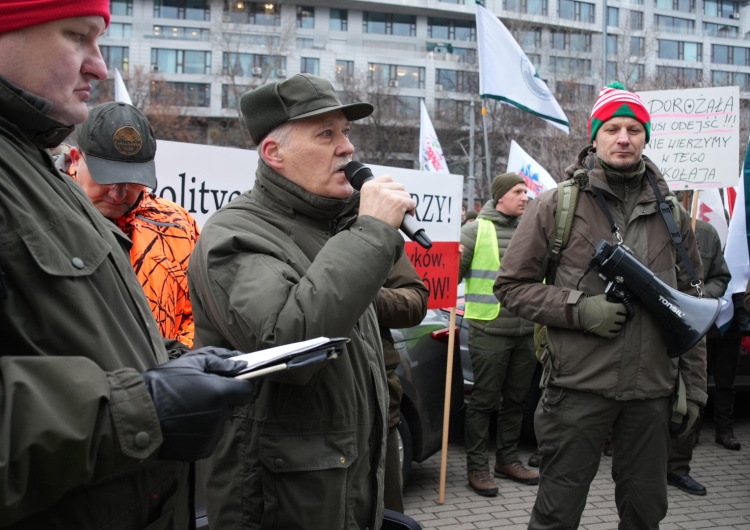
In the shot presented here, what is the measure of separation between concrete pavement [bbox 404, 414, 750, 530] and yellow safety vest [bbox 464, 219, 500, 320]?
1395 mm

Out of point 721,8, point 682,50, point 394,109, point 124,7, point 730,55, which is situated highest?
point 721,8

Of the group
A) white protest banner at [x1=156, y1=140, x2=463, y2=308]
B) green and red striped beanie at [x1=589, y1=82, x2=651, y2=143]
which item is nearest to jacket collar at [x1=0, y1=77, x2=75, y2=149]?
white protest banner at [x1=156, y1=140, x2=463, y2=308]

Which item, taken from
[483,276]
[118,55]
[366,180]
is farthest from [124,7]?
[366,180]

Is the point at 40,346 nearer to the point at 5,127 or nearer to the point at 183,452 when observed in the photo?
the point at 183,452

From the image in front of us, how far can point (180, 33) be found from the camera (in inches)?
2611

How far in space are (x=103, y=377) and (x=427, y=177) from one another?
4247 millimetres

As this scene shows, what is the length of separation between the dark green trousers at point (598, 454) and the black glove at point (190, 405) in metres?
2.55

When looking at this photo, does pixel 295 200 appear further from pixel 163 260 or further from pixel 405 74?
pixel 405 74

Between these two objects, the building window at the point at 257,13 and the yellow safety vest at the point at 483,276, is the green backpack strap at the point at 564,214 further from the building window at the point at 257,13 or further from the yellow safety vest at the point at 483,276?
the building window at the point at 257,13

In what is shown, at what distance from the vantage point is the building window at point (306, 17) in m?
69.6

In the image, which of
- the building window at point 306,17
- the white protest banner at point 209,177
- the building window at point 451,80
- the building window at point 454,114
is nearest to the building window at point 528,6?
the building window at point 451,80

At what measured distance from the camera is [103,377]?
4.17 feet

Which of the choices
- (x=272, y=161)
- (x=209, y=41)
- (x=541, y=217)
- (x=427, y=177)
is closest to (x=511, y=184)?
(x=427, y=177)

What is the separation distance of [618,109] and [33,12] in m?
3.19
